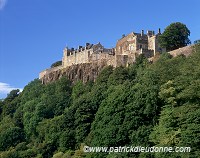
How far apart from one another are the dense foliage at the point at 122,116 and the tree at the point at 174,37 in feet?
24.3

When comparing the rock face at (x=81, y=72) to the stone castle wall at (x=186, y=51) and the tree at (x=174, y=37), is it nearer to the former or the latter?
the tree at (x=174, y=37)

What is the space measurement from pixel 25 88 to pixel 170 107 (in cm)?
5604

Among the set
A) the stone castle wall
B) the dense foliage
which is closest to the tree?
the dense foliage

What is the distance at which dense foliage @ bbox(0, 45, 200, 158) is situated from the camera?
4188 cm

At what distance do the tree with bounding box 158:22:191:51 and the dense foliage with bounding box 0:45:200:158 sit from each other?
24.3 feet

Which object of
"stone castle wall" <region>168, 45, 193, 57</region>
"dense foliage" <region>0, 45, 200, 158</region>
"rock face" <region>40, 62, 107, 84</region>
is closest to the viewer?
"dense foliage" <region>0, 45, 200, 158</region>

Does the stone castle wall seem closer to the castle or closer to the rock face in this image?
the castle

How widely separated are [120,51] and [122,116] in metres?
31.0

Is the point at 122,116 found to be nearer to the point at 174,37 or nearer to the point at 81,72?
the point at 174,37

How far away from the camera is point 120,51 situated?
258ft

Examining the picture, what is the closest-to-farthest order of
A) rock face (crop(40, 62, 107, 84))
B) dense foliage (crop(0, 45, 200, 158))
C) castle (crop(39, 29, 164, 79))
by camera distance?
dense foliage (crop(0, 45, 200, 158)), castle (crop(39, 29, 164, 79)), rock face (crop(40, 62, 107, 84))

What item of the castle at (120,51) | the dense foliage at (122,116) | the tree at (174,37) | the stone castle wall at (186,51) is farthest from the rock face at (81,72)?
the stone castle wall at (186,51)

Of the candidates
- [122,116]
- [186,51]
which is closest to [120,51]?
[186,51]

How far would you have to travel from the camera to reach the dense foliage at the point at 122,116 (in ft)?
137
